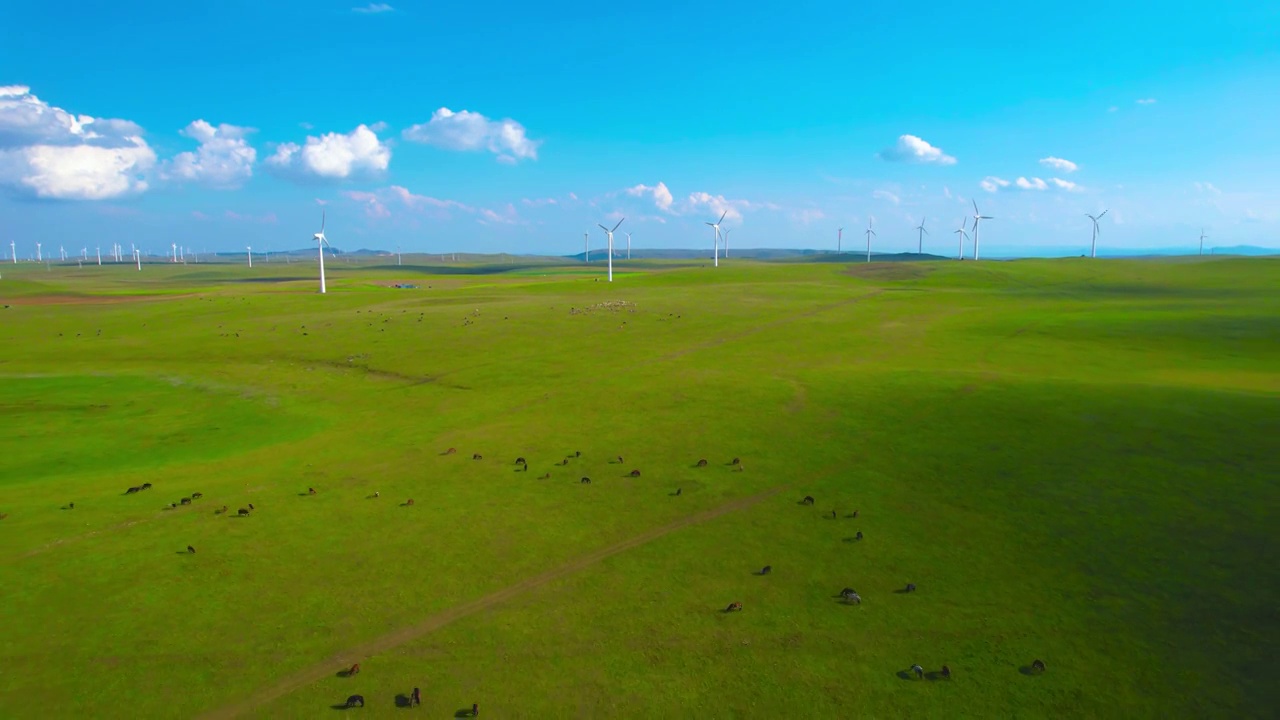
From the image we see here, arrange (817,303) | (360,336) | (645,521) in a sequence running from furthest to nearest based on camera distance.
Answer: (817,303) < (360,336) < (645,521)

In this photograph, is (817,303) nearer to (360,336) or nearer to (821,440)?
(360,336)

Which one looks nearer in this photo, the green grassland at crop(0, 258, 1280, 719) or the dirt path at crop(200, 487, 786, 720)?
the dirt path at crop(200, 487, 786, 720)

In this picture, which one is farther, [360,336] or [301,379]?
[360,336]

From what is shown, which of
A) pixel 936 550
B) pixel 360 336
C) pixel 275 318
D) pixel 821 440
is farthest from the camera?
pixel 275 318

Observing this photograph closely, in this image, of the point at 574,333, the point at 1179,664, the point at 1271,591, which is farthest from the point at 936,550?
the point at 574,333
